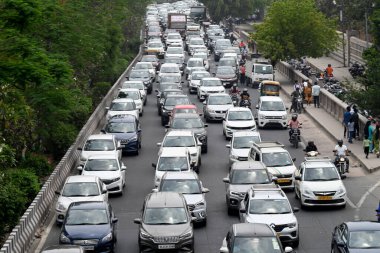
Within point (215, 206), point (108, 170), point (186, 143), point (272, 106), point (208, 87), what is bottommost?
point (208, 87)

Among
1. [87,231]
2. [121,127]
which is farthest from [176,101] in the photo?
[87,231]

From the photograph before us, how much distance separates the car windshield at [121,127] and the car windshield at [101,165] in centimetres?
829

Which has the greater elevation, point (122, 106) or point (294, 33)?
point (122, 106)

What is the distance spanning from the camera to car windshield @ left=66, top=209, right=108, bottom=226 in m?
27.3

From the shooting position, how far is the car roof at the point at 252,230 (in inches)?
941

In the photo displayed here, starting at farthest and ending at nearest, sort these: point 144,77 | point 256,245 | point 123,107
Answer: point 144,77 → point 123,107 → point 256,245

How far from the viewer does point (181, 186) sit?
31.6 m

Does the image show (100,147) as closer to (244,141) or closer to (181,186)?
(244,141)

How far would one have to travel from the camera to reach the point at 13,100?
3531cm

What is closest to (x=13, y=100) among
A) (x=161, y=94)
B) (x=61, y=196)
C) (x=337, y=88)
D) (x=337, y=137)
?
(x=61, y=196)

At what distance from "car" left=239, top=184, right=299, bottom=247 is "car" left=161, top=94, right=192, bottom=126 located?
22.4 metres

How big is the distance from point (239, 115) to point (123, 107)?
22.2 ft

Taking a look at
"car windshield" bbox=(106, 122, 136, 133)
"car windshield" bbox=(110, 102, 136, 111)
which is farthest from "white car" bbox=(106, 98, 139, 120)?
A: "car windshield" bbox=(106, 122, 136, 133)

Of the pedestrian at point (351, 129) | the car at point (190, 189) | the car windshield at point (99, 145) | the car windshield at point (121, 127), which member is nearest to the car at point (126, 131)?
the car windshield at point (121, 127)
